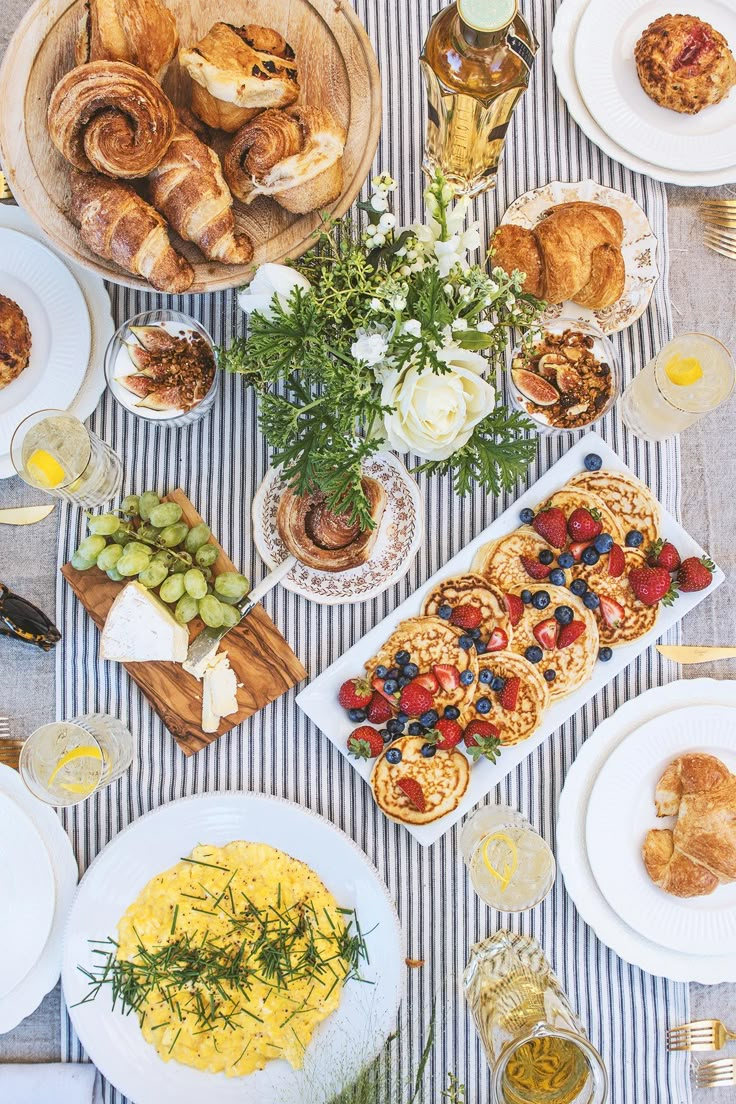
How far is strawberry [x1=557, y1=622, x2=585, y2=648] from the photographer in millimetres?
1647

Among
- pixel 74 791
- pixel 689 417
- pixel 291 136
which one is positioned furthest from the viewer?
pixel 689 417

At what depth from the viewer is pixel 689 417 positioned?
1668mm

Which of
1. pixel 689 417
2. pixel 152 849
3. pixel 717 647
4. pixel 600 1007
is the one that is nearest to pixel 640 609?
pixel 717 647

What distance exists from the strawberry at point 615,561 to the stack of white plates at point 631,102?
747 millimetres

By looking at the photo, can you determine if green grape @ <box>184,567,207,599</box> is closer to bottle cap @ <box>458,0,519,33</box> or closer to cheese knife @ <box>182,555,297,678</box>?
cheese knife @ <box>182,555,297,678</box>

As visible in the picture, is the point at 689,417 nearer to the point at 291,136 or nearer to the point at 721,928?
the point at 291,136

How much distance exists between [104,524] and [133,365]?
302 mm

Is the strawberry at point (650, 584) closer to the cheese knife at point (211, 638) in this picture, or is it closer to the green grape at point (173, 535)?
the cheese knife at point (211, 638)

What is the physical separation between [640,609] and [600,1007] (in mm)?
801

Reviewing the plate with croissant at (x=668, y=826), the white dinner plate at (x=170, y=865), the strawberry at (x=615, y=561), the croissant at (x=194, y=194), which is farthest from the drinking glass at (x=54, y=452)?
the plate with croissant at (x=668, y=826)

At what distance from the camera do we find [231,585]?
5.39 feet

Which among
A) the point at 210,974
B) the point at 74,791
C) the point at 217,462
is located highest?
the point at 217,462

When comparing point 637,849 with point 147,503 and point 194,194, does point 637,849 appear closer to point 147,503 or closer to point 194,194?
point 147,503

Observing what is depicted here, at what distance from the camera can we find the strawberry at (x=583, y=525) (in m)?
1.66
